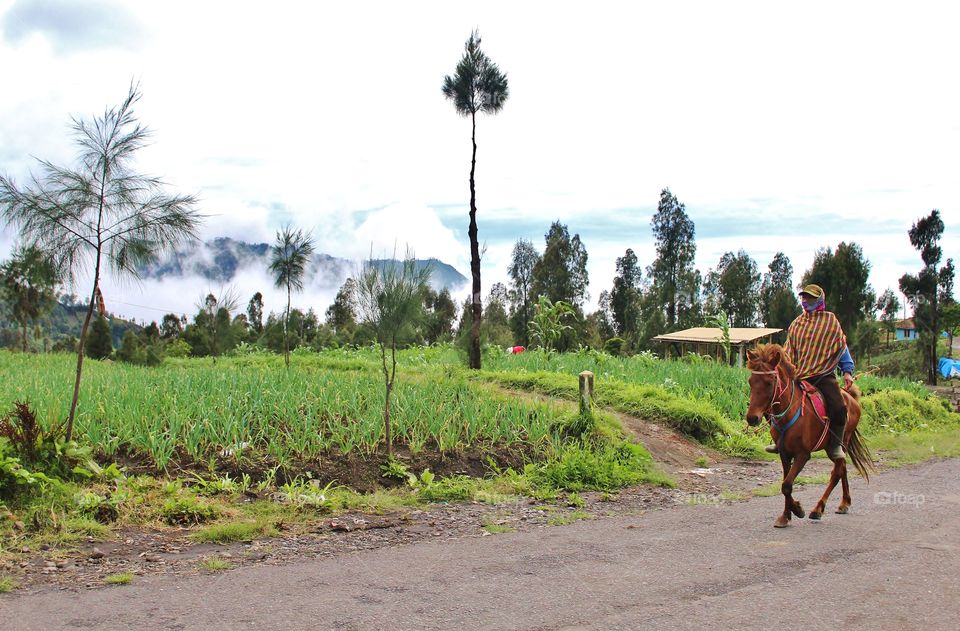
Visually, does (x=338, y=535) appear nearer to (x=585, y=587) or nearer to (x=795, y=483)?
(x=585, y=587)

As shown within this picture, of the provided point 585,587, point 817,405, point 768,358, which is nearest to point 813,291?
point 768,358

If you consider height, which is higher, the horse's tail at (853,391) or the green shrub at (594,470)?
the horse's tail at (853,391)

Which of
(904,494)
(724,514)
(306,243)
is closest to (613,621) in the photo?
(724,514)

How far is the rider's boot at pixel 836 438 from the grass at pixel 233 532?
5084 millimetres

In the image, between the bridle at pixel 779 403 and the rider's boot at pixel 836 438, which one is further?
the rider's boot at pixel 836 438

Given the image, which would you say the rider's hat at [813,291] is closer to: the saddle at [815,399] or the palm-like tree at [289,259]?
the saddle at [815,399]

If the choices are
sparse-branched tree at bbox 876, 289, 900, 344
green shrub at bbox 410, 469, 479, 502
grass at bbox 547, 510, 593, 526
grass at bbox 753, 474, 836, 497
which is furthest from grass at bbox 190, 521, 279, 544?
sparse-branched tree at bbox 876, 289, 900, 344

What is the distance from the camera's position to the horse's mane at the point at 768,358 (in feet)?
20.9

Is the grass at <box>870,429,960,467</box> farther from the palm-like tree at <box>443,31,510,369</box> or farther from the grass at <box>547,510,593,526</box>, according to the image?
the palm-like tree at <box>443,31,510,369</box>

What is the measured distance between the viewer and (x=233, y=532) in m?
6.57

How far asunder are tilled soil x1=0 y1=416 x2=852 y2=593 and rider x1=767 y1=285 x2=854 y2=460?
208 cm

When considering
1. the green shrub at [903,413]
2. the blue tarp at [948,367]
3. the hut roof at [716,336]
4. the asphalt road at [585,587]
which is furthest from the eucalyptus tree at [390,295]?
the blue tarp at [948,367]

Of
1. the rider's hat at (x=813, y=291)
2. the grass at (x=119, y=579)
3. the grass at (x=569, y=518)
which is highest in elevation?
the rider's hat at (x=813, y=291)

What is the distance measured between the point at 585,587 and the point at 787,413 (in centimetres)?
264
